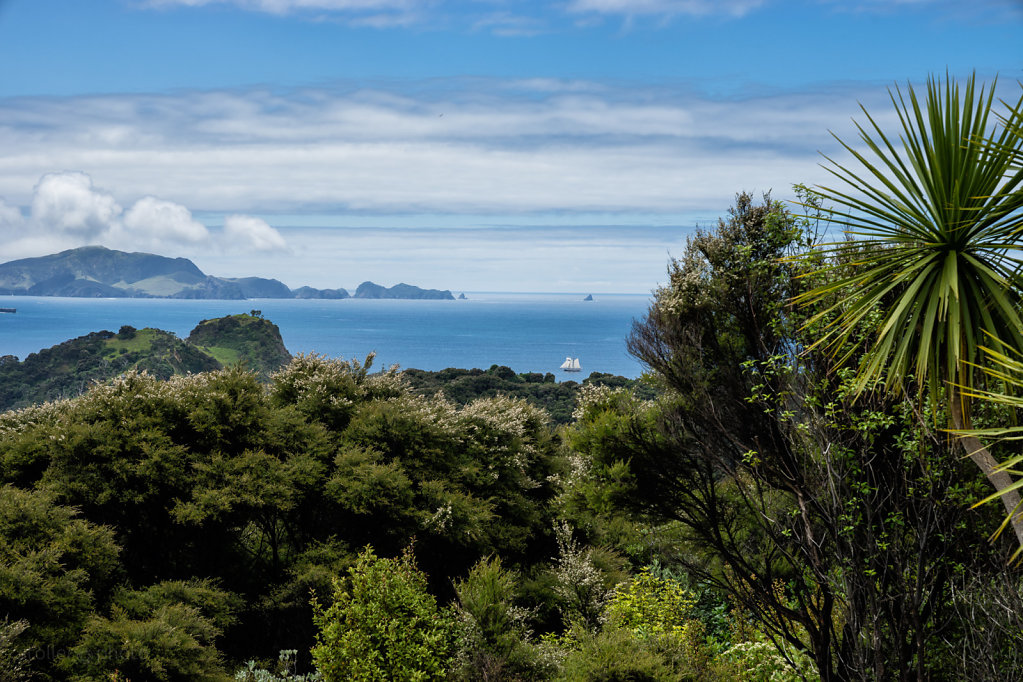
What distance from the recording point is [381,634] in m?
9.41

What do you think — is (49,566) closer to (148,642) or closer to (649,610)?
(148,642)

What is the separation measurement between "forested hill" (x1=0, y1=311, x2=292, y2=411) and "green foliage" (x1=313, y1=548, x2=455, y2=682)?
3684 cm

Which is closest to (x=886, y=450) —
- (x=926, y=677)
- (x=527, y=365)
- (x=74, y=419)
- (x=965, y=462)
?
(x=965, y=462)

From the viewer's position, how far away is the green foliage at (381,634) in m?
9.33

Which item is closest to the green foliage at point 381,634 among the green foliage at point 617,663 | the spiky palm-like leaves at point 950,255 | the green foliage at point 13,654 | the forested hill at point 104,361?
the green foliage at point 617,663

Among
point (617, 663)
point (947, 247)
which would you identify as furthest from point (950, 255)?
point (617, 663)

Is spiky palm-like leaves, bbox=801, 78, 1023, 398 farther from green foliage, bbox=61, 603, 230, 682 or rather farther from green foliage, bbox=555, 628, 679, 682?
green foliage, bbox=61, 603, 230, 682

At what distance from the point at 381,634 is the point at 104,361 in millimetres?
46470

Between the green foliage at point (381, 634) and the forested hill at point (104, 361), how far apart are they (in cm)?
3684

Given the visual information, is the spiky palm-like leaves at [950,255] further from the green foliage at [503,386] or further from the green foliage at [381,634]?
the green foliage at [503,386]

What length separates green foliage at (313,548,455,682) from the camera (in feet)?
30.6

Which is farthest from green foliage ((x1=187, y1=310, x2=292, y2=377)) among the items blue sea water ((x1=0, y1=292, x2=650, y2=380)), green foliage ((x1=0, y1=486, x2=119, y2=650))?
green foliage ((x1=0, y1=486, x2=119, y2=650))

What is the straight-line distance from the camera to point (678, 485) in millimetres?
12047

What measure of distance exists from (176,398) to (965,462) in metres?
12.8
